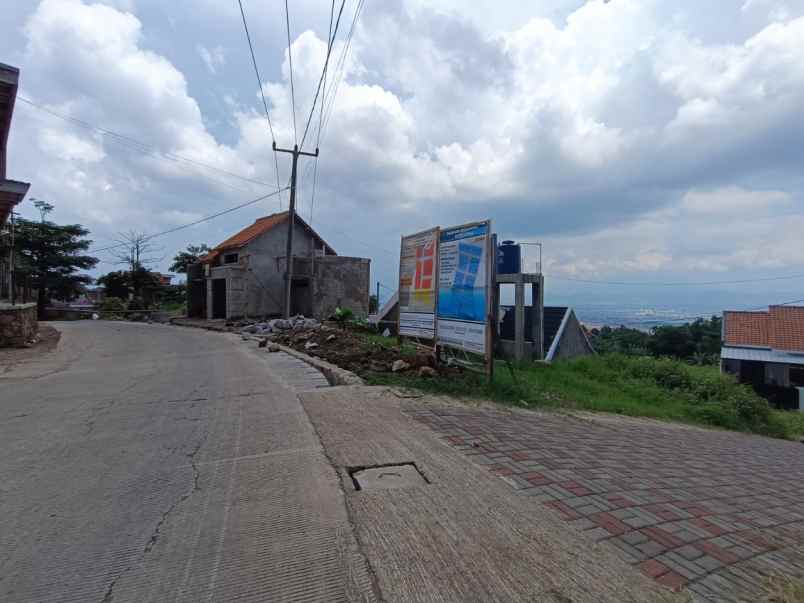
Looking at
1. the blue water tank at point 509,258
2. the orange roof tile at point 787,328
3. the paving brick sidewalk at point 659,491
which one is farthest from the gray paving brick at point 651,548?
the orange roof tile at point 787,328

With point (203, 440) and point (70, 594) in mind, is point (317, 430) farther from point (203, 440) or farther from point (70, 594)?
point (70, 594)

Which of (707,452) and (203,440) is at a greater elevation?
(203,440)

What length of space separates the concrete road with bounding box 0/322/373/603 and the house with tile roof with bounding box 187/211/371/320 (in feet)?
55.4

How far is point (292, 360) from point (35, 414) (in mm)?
5293

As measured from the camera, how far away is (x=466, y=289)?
25.0 ft

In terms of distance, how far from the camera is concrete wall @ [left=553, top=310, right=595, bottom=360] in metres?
17.2

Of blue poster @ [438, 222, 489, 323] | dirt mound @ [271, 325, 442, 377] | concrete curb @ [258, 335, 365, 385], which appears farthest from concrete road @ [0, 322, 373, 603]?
blue poster @ [438, 222, 489, 323]

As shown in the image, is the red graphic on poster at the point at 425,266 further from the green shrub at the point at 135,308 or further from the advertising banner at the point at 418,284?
the green shrub at the point at 135,308

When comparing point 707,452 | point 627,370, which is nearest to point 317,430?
point 707,452

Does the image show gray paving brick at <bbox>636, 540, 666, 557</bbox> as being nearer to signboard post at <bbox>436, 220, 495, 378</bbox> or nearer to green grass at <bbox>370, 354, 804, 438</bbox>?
green grass at <bbox>370, 354, 804, 438</bbox>

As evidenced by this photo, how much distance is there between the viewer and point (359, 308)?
2417 cm

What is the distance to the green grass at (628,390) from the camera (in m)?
7.33

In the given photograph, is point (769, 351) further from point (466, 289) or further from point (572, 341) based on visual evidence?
point (466, 289)

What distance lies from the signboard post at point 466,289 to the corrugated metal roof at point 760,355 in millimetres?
23721
